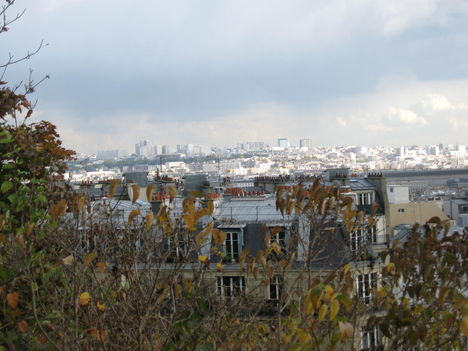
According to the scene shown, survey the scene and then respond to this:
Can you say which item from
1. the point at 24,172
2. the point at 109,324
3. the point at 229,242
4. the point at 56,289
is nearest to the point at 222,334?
the point at 109,324

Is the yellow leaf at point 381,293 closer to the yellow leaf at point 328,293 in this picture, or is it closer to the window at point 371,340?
the window at point 371,340

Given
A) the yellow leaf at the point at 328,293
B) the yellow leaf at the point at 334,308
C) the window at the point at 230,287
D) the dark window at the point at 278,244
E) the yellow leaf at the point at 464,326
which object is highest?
the yellow leaf at the point at 328,293

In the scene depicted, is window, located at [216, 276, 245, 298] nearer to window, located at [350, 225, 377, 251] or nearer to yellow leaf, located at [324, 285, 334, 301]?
window, located at [350, 225, 377, 251]

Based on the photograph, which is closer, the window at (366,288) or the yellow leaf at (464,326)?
the yellow leaf at (464,326)

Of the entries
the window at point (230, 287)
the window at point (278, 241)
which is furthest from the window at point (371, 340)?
the window at point (230, 287)

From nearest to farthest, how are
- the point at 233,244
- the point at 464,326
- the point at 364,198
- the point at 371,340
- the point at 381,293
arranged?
the point at 464,326 → the point at 381,293 → the point at 371,340 → the point at 233,244 → the point at 364,198

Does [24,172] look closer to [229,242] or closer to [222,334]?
[222,334]

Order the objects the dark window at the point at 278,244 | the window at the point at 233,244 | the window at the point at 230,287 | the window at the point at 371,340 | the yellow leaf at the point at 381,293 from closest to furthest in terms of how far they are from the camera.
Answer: the window at the point at 371,340
the yellow leaf at the point at 381,293
the dark window at the point at 278,244
the window at the point at 230,287
the window at the point at 233,244

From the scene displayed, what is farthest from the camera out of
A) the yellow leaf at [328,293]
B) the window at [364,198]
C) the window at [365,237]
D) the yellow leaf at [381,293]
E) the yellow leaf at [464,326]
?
the window at [364,198]

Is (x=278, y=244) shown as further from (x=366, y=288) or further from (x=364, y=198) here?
(x=364, y=198)

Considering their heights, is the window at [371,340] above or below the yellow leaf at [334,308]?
below

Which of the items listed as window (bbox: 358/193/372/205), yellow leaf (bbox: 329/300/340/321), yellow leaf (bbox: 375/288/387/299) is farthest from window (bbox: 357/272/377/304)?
window (bbox: 358/193/372/205)

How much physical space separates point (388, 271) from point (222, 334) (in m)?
1.23

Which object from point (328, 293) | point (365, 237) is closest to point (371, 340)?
point (328, 293)
